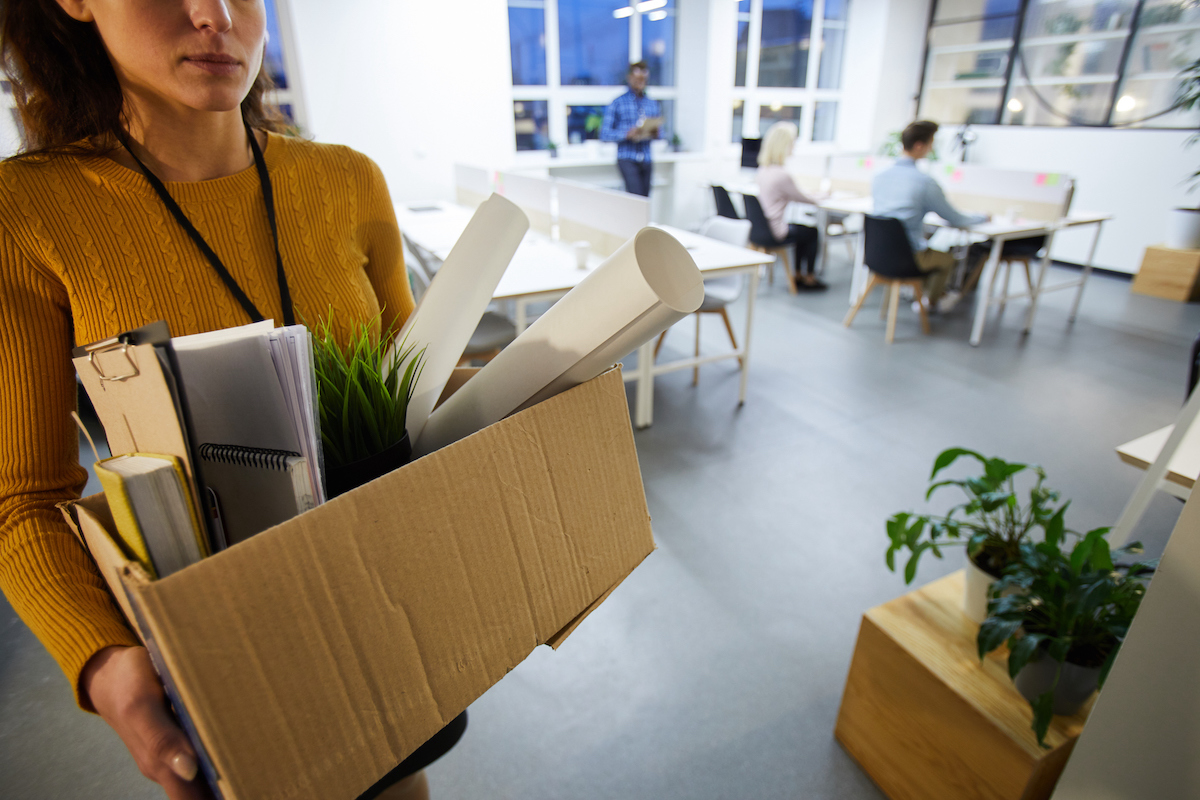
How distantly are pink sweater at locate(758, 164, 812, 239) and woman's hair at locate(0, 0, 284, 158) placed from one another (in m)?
4.94

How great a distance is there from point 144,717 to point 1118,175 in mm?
7792

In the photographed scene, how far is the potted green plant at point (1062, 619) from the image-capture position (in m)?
1.08

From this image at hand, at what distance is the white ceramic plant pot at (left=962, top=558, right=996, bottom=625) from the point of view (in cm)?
133

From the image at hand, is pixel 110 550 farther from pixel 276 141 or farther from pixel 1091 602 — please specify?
pixel 1091 602

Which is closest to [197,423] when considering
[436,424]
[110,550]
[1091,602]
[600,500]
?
[110,550]

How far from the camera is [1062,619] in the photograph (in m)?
1.14

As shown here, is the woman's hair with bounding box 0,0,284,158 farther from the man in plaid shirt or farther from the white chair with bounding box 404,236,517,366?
the man in plaid shirt

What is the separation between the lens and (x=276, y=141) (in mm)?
828

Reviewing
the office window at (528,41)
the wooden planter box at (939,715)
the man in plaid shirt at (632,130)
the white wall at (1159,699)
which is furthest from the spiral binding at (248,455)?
the office window at (528,41)

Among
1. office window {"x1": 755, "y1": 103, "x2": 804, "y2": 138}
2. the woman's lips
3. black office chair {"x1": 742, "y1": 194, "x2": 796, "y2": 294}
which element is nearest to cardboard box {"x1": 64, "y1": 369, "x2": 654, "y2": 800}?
the woman's lips

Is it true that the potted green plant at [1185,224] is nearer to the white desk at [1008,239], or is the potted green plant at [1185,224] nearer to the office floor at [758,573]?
the white desk at [1008,239]

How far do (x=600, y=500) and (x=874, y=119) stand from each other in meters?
8.88

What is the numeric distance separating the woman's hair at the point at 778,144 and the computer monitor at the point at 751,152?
47 cm

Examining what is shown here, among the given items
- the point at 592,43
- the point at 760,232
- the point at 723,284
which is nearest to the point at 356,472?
the point at 723,284
